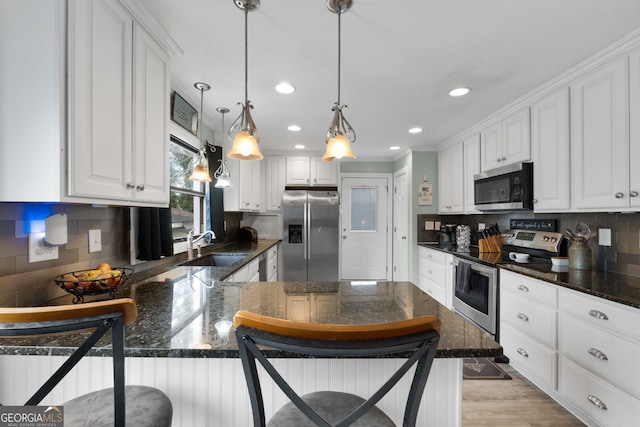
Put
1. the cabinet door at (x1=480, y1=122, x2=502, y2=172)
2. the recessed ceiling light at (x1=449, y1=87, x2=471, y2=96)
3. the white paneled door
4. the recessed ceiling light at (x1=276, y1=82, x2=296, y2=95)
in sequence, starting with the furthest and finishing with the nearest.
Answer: the white paneled door
the cabinet door at (x1=480, y1=122, x2=502, y2=172)
the recessed ceiling light at (x1=449, y1=87, x2=471, y2=96)
the recessed ceiling light at (x1=276, y1=82, x2=296, y2=95)

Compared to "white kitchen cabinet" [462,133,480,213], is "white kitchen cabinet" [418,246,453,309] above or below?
below

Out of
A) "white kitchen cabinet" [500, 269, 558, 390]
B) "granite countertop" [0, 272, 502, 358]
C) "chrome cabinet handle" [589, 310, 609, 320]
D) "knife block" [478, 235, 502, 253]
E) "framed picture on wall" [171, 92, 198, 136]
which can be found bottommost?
"white kitchen cabinet" [500, 269, 558, 390]

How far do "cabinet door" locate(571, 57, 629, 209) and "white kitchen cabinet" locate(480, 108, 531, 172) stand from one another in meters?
0.46

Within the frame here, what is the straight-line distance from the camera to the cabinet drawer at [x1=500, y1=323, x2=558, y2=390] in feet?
6.38

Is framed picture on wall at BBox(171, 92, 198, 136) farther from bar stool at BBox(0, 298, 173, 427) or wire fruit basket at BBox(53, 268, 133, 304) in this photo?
bar stool at BBox(0, 298, 173, 427)

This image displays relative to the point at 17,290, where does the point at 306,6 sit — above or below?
above

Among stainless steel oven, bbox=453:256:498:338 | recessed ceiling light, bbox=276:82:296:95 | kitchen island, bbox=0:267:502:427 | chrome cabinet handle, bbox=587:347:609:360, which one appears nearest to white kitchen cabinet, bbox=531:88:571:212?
stainless steel oven, bbox=453:256:498:338

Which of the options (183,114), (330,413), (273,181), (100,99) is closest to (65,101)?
Answer: (100,99)

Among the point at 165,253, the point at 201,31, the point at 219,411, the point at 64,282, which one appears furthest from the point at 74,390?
the point at 201,31

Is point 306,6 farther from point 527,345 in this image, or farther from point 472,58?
point 527,345

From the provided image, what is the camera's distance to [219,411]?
1041 mm

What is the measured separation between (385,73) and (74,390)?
94.0 inches

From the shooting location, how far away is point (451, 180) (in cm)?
391

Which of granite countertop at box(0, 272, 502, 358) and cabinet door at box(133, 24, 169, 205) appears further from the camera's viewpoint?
cabinet door at box(133, 24, 169, 205)
